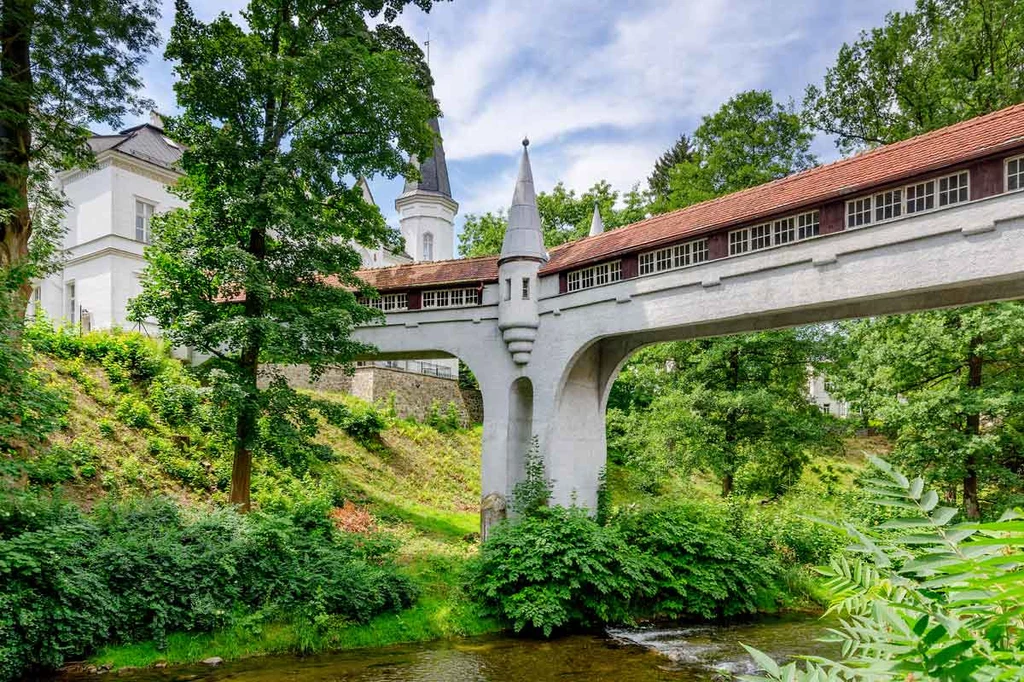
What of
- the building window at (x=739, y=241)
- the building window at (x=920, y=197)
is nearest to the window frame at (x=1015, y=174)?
the building window at (x=920, y=197)

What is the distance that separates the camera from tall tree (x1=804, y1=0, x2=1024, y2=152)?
18.1 metres

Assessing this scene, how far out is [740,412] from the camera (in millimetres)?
19359

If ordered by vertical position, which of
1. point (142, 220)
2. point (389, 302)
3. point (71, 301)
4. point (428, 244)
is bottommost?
point (389, 302)

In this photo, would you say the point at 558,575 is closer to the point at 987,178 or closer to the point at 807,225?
the point at 807,225

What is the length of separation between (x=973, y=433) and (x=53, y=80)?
67.5 feet

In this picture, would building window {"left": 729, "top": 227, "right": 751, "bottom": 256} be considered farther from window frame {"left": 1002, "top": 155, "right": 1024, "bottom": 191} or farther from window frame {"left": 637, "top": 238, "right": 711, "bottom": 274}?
window frame {"left": 1002, "top": 155, "right": 1024, "bottom": 191}

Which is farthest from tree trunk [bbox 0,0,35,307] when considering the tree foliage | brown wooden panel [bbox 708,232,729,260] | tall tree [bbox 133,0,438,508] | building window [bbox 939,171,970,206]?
building window [bbox 939,171,970,206]

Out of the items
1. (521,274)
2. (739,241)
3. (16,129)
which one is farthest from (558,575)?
(16,129)

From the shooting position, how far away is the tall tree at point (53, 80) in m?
11.6

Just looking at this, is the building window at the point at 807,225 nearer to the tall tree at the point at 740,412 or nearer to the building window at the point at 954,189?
the building window at the point at 954,189

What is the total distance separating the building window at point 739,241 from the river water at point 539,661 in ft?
22.4

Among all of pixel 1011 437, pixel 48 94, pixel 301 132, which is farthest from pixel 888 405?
pixel 48 94

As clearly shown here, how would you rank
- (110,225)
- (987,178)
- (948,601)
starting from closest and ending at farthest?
(948,601) < (987,178) < (110,225)

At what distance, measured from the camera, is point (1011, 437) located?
15.1 meters
